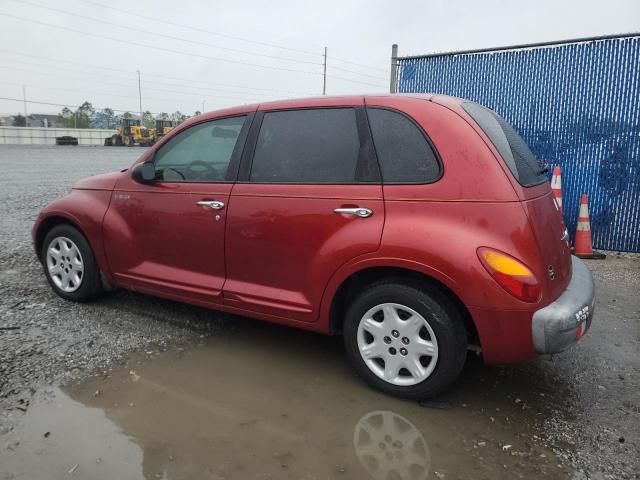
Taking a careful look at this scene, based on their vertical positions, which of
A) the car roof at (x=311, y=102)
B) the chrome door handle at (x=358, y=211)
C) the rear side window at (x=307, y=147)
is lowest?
the chrome door handle at (x=358, y=211)

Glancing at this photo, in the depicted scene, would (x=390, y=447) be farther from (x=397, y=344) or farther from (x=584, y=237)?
(x=584, y=237)

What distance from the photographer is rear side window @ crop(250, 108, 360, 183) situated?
3211 mm

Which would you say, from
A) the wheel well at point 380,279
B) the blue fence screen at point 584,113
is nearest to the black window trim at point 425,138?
the wheel well at point 380,279

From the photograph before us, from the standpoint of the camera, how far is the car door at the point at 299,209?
10.1 ft

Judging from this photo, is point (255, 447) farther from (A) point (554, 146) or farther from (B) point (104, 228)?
(A) point (554, 146)

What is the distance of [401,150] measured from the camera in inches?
120

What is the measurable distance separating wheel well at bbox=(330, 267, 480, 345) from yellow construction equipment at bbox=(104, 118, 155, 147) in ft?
150

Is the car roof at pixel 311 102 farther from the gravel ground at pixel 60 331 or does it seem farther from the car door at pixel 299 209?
the gravel ground at pixel 60 331

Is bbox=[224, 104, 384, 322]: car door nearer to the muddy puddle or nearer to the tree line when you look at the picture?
the muddy puddle

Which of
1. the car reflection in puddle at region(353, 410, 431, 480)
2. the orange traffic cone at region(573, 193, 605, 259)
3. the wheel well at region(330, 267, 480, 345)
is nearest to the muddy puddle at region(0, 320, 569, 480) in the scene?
the car reflection in puddle at region(353, 410, 431, 480)

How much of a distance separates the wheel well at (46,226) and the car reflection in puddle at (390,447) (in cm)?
303

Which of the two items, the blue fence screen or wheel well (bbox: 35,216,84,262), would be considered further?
the blue fence screen

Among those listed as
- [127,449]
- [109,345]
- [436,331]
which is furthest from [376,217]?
[109,345]

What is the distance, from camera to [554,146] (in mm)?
6680
